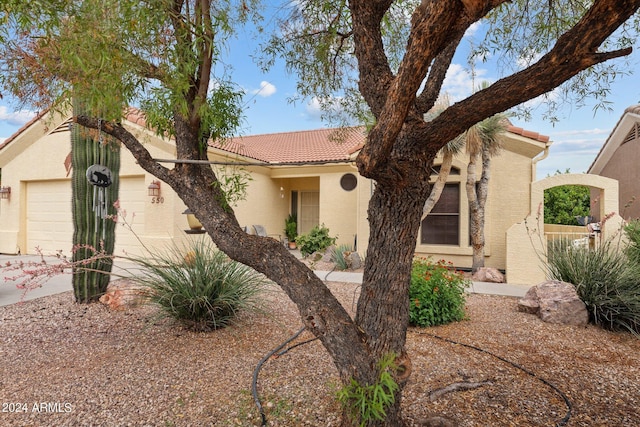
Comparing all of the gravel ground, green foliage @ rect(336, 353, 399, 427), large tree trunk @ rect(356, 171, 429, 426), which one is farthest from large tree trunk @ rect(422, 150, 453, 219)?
green foliage @ rect(336, 353, 399, 427)

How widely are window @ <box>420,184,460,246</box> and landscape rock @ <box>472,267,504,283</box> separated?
140 centimetres

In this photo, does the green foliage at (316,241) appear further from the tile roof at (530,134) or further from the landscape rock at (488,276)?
the tile roof at (530,134)

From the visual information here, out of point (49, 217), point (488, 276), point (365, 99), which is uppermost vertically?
point (365, 99)

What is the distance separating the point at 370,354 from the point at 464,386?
4.01ft

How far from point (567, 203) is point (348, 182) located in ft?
39.0

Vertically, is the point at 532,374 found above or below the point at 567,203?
below

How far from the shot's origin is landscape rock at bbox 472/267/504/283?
768cm

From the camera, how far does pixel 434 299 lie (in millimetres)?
4766

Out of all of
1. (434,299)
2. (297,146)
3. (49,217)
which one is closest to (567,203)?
(297,146)

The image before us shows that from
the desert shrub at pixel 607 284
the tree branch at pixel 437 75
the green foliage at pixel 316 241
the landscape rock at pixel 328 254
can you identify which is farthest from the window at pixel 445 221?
the tree branch at pixel 437 75

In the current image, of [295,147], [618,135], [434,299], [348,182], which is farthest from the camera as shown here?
[295,147]

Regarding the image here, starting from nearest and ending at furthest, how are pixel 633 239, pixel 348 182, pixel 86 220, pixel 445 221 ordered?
pixel 86 220 < pixel 633 239 < pixel 445 221 < pixel 348 182

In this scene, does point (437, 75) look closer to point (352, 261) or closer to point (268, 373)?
point (268, 373)

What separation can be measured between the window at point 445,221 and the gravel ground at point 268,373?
4.49 m
